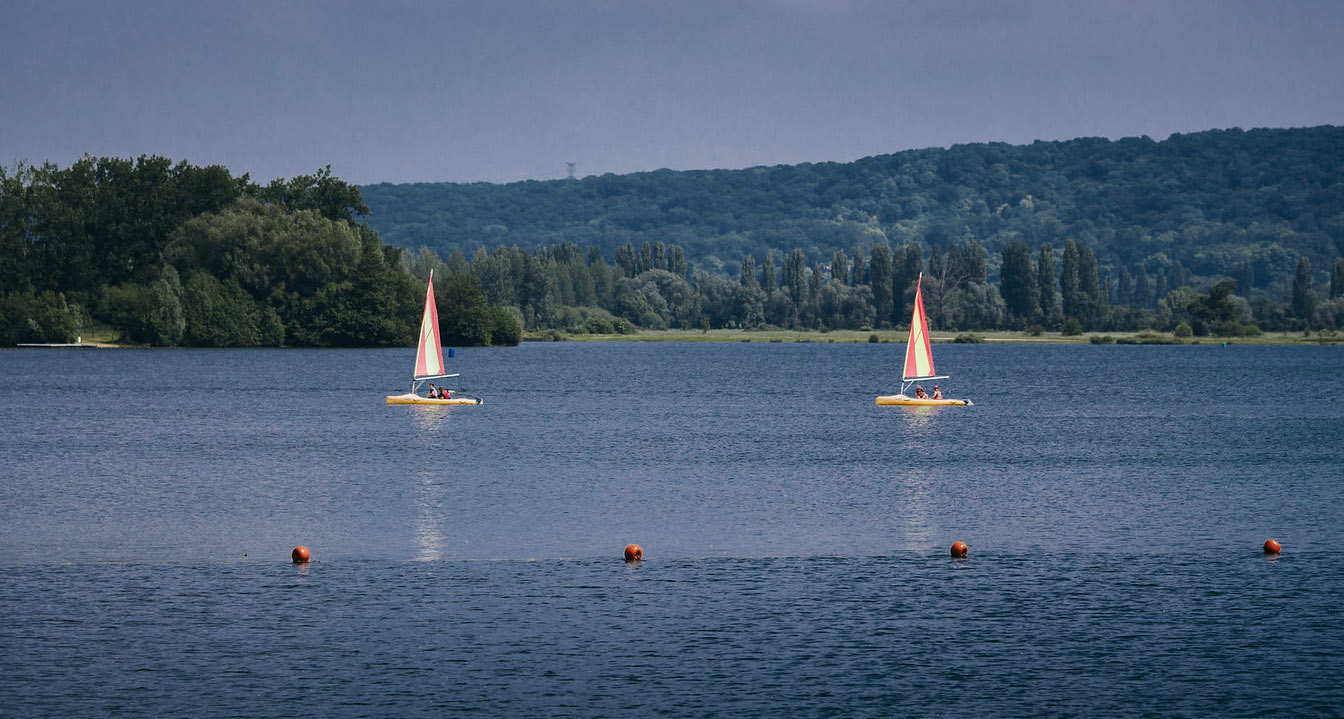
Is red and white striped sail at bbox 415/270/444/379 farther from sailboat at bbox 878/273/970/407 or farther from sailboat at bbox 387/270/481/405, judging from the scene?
sailboat at bbox 878/273/970/407

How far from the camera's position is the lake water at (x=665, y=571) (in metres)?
26.2

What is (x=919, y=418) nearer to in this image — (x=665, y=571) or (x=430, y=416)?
(x=430, y=416)

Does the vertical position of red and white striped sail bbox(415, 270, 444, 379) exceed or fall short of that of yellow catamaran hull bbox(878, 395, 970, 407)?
it exceeds it

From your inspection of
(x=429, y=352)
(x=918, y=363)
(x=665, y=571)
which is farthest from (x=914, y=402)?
(x=665, y=571)

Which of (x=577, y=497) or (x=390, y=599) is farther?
(x=577, y=497)

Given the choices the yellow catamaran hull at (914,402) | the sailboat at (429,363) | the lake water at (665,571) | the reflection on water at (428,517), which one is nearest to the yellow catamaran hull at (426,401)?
the sailboat at (429,363)

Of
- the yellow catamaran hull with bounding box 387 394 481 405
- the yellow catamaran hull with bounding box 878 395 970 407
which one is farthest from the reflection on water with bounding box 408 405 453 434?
the yellow catamaran hull with bounding box 878 395 970 407

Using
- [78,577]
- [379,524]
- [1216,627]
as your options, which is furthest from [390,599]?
[1216,627]

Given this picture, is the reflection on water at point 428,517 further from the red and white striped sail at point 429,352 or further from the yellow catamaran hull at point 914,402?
the yellow catamaran hull at point 914,402

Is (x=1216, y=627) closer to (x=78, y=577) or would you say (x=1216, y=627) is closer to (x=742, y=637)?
(x=742, y=637)

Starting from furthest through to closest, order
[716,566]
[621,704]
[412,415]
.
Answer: [412,415]
[716,566]
[621,704]

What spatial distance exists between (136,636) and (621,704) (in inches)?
432

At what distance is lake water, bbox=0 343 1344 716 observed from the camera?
26203 millimetres

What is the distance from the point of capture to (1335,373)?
173750mm
